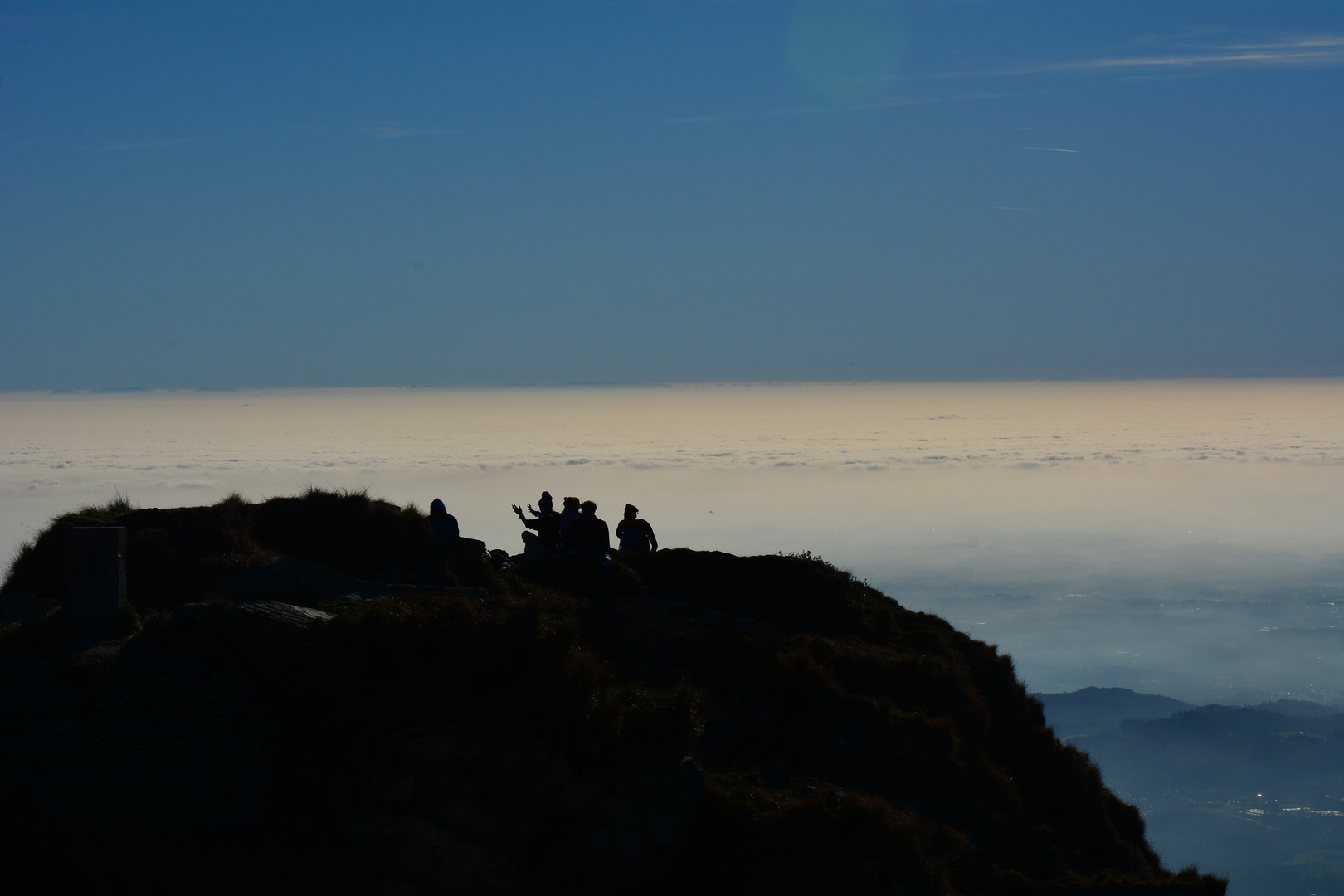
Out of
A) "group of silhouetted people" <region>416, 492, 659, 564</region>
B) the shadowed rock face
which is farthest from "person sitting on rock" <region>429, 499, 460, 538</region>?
the shadowed rock face

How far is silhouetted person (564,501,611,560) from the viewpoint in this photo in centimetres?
1881

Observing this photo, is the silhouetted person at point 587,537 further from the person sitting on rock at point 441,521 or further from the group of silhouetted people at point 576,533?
the person sitting on rock at point 441,521

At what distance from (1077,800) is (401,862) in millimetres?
13439

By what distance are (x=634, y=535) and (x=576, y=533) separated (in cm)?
365

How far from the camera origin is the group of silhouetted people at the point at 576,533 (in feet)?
61.8

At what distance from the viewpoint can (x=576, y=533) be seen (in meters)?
18.9

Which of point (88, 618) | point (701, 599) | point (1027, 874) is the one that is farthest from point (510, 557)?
point (1027, 874)

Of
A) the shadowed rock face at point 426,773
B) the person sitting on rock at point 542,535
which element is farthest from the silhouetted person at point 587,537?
the shadowed rock face at point 426,773

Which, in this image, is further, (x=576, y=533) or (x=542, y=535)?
(x=542, y=535)

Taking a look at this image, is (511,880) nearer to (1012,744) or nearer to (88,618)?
(88,618)

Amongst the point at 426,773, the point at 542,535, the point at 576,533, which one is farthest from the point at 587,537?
the point at 426,773

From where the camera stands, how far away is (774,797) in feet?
43.1

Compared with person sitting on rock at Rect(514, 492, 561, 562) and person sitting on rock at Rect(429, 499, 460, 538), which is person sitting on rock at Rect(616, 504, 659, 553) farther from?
person sitting on rock at Rect(429, 499, 460, 538)

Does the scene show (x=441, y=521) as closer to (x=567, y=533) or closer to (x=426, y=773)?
(x=567, y=533)
